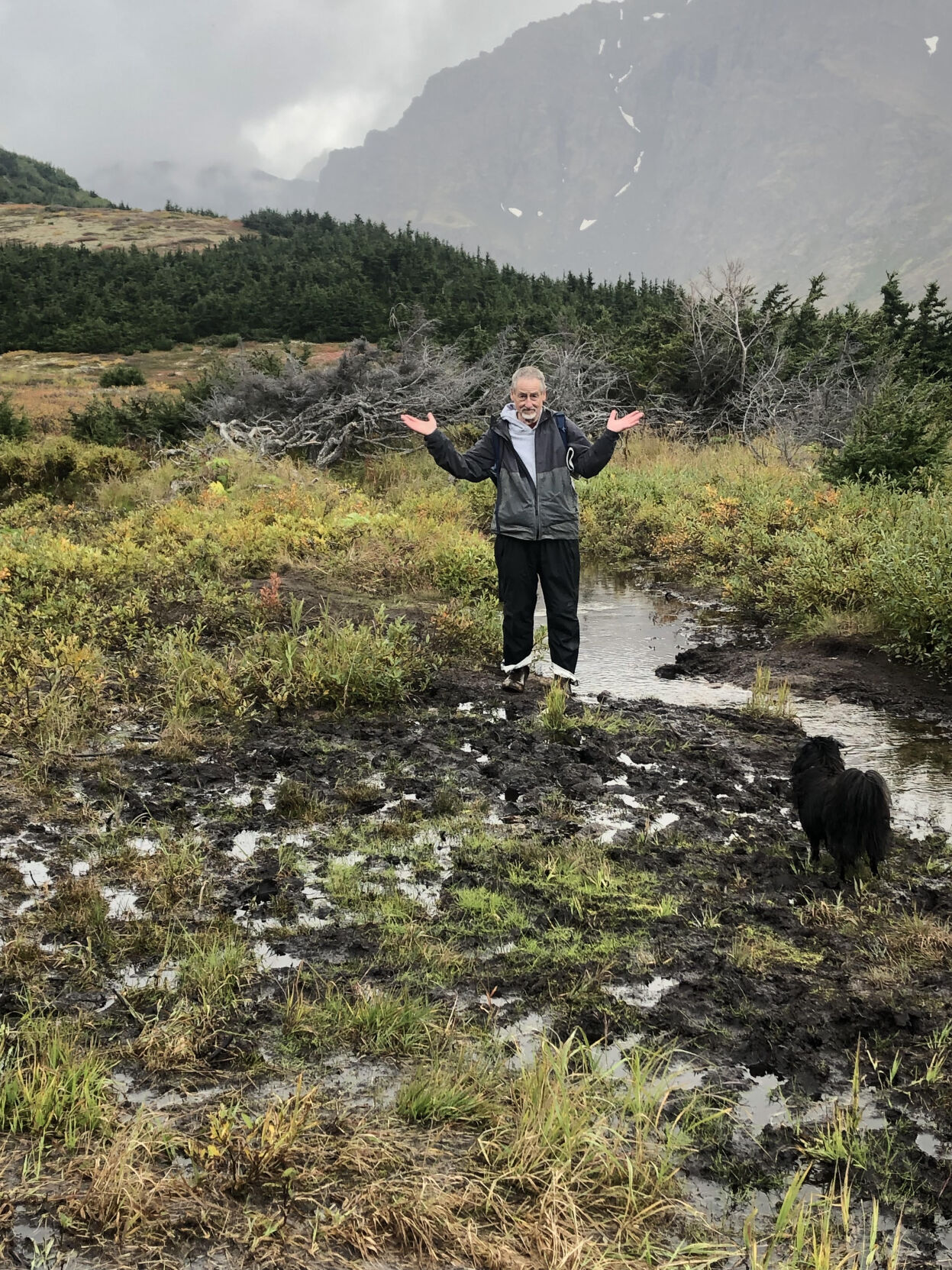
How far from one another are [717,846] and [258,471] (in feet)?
34.4

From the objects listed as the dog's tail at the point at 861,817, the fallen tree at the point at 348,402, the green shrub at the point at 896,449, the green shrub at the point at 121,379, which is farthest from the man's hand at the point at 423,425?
the green shrub at the point at 121,379

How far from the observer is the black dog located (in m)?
3.51

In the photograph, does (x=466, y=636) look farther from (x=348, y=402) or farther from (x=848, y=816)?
(x=348, y=402)

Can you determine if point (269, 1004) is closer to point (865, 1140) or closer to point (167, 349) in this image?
point (865, 1140)

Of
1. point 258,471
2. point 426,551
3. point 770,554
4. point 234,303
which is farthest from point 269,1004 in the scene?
point 234,303

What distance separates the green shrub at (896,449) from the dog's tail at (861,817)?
7.86 meters

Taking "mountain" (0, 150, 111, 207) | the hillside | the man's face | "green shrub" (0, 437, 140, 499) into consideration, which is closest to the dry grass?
"green shrub" (0, 437, 140, 499)

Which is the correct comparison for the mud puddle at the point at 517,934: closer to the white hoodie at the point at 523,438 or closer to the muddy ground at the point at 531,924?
the muddy ground at the point at 531,924

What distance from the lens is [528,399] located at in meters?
5.66

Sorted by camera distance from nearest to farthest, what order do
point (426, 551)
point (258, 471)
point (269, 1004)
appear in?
point (269, 1004) < point (426, 551) < point (258, 471)

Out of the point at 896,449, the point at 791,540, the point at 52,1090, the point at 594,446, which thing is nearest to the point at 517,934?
the point at 52,1090

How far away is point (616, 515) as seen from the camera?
13242mm

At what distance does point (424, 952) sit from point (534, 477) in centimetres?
347

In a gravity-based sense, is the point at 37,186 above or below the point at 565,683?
above
